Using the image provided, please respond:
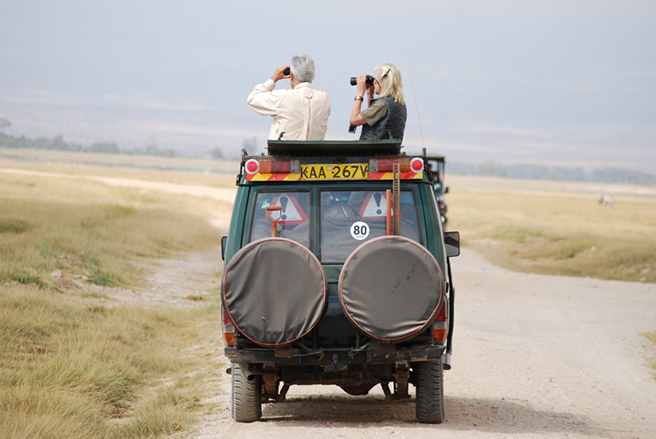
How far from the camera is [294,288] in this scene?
609 centimetres

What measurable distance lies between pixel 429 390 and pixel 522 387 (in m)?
2.97

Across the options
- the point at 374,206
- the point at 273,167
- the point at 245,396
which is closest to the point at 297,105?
the point at 273,167

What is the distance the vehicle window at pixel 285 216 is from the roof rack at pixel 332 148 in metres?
0.34

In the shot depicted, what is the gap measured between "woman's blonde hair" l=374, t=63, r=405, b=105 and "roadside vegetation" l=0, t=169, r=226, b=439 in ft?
11.3

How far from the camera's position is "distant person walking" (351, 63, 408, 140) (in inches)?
286

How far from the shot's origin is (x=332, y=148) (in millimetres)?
6656

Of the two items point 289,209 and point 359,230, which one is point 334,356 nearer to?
point 359,230

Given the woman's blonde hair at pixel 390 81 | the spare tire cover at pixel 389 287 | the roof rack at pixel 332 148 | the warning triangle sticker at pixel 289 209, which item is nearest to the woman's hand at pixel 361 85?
the woman's blonde hair at pixel 390 81

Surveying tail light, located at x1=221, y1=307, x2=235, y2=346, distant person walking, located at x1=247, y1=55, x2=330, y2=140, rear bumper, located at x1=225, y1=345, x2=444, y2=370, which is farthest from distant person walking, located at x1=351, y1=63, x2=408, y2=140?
tail light, located at x1=221, y1=307, x2=235, y2=346

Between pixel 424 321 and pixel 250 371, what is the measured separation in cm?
148

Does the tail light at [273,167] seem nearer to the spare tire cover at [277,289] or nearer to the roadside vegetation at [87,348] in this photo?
the spare tire cover at [277,289]

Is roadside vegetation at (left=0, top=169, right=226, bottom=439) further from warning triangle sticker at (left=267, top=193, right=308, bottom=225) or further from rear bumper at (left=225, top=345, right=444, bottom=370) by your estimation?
warning triangle sticker at (left=267, top=193, right=308, bottom=225)

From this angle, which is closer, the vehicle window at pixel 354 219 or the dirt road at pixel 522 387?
the vehicle window at pixel 354 219

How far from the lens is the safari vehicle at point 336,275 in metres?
6.07
